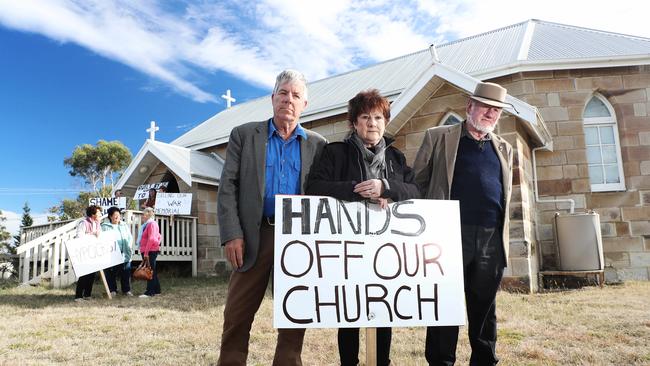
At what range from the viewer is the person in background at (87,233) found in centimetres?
869

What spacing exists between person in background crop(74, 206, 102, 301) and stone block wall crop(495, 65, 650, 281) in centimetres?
876

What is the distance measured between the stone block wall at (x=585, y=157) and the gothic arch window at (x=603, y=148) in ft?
0.37

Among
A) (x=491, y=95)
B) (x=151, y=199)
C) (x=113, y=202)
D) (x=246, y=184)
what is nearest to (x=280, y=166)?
(x=246, y=184)

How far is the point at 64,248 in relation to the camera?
1127 centimetres

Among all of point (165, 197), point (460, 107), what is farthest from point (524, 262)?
point (165, 197)

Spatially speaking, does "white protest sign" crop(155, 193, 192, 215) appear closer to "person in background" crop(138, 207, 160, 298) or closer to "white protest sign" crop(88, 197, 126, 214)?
"white protest sign" crop(88, 197, 126, 214)

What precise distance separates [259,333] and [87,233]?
513 centimetres

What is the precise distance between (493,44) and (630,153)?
16.1 ft

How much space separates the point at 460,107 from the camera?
30.0 ft

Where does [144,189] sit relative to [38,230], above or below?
above

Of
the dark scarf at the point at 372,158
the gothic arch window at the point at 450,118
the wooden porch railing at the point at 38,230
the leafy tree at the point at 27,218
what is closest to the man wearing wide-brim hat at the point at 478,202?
the dark scarf at the point at 372,158

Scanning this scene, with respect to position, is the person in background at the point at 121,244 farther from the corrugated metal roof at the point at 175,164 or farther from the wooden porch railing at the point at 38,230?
the wooden porch railing at the point at 38,230

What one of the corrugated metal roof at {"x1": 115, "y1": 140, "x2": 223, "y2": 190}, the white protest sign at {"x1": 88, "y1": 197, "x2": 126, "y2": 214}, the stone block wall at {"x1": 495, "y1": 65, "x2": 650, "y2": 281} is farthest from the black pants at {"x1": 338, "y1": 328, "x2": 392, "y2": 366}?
the white protest sign at {"x1": 88, "y1": 197, "x2": 126, "y2": 214}

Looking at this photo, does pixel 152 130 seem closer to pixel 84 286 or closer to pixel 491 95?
pixel 84 286
